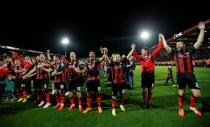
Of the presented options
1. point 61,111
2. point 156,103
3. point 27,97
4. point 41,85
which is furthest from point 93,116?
point 27,97

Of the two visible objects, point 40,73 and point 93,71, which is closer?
point 93,71

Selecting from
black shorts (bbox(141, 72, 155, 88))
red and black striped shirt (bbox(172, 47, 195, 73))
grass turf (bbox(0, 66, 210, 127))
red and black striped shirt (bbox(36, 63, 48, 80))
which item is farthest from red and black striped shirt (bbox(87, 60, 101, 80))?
red and black striped shirt (bbox(172, 47, 195, 73))

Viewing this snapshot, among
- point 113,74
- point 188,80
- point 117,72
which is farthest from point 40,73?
point 188,80

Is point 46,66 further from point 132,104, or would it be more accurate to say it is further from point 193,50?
point 193,50

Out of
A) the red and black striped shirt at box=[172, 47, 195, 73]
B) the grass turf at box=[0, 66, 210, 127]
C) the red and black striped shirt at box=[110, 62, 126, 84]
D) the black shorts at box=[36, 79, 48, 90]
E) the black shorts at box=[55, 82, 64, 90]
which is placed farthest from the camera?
the black shorts at box=[36, 79, 48, 90]

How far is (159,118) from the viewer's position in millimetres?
7812

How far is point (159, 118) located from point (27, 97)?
8.73m

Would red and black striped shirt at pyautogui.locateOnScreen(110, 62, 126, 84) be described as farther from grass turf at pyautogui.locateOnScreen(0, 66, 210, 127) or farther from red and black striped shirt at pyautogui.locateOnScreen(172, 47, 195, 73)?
red and black striped shirt at pyautogui.locateOnScreen(172, 47, 195, 73)

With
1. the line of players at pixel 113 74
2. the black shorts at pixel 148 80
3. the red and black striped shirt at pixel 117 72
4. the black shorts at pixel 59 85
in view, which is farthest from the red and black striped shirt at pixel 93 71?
the black shorts at pixel 148 80

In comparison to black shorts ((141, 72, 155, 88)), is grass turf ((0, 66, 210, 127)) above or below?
below

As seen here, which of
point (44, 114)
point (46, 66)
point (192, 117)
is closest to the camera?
point (192, 117)

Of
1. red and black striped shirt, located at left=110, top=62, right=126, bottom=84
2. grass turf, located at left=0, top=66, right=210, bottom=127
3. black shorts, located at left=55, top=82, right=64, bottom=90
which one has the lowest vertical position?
grass turf, located at left=0, top=66, right=210, bottom=127

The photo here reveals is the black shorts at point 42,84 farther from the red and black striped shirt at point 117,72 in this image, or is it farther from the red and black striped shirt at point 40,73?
the red and black striped shirt at point 117,72

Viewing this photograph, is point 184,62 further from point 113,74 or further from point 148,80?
point 113,74
